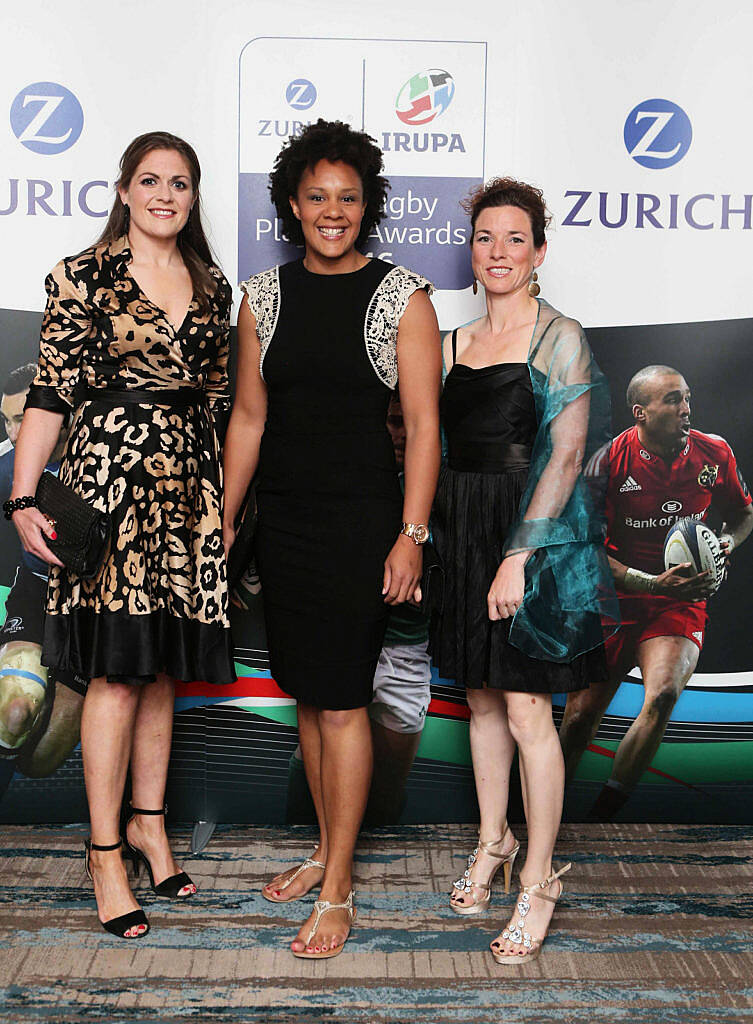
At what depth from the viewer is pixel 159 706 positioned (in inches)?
102

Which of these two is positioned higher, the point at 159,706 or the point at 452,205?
the point at 452,205

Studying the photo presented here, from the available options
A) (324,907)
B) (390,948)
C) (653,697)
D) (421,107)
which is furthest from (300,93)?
(390,948)

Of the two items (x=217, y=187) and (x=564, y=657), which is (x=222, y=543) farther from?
(x=217, y=187)

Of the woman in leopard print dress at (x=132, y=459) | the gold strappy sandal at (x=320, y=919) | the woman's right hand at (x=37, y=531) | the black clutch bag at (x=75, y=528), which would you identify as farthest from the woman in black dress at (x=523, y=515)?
the woman's right hand at (x=37, y=531)

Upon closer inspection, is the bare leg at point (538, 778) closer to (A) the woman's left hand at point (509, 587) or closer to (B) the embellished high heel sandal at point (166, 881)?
(A) the woman's left hand at point (509, 587)

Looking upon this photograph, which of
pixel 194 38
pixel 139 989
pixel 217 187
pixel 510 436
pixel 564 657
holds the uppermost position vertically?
pixel 194 38

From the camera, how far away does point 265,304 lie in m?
2.44

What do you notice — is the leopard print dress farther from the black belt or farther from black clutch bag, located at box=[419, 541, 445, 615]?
black clutch bag, located at box=[419, 541, 445, 615]

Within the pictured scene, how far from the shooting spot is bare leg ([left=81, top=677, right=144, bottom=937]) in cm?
243

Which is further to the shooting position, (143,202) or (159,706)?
(159,706)

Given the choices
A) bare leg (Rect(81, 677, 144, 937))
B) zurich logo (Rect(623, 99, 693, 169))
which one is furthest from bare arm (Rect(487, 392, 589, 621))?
zurich logo (Rect(623, 99, 693, 169))

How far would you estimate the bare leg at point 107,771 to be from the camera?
95.7 inches

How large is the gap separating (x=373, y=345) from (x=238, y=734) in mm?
1419

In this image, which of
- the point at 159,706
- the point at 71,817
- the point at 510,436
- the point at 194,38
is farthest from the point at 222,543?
the point at 194,38
